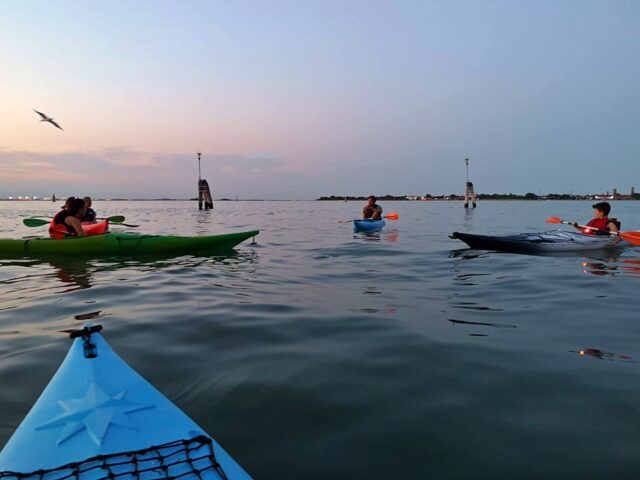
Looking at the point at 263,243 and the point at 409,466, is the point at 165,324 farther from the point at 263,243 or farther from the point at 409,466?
the point at 263,243

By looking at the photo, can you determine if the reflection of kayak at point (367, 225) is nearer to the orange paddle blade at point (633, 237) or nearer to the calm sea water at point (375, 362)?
the orange paddle blade at point (633, 237)

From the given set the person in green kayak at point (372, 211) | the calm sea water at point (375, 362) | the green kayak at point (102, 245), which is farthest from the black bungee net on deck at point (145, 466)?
the person in green kayak at point (372, 211)

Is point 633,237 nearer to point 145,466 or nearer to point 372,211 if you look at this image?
point 372,211

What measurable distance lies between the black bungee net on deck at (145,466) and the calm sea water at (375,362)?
489 mm

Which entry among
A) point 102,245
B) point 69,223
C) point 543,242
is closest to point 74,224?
point 69,223

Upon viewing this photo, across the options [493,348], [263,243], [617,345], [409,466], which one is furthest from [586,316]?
[263,243]

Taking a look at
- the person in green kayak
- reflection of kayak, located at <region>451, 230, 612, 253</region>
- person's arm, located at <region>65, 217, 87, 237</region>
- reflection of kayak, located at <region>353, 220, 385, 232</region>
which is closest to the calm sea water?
reflection of kayak, located at <region>451, 230, 612, 253</region>

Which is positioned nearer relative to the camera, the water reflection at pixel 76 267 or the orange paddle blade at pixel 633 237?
the water reflection at pixel 76 267

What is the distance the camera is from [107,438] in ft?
6.52

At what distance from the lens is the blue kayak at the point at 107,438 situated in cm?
182

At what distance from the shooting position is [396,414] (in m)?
2.85

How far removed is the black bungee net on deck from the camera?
1.77 meters

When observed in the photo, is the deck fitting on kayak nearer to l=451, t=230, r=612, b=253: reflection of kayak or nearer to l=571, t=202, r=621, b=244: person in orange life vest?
l=451, t=230, r=612, b=253: reflection of kayak

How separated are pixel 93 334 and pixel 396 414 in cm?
206
